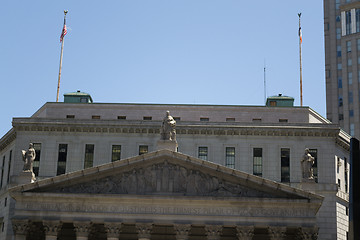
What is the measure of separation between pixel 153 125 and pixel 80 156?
9.00m

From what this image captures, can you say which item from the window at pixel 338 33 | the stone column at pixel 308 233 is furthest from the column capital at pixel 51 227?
the window at pixel 338 33

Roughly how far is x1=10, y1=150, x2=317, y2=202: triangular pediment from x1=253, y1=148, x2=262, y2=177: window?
17.2 meters

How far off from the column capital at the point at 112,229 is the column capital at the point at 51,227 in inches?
166

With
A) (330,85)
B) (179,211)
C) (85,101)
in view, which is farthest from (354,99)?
(179,211)

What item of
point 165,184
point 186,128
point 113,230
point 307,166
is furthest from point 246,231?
point 186,128

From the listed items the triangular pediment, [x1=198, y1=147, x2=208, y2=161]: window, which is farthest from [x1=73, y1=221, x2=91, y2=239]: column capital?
[x1=198, y1=147, x2=208, y2=161]: window

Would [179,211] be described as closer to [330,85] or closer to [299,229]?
[299,229]

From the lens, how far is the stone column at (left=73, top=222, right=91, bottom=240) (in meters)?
59.7

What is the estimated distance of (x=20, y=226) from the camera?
59594 millimetres

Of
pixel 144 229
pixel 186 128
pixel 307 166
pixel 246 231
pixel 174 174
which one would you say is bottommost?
pixel 144 229

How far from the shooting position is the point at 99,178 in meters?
61.3

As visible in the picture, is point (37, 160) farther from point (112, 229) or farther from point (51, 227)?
point (112, 229)

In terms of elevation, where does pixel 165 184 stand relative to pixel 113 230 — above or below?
above

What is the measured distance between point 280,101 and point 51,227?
3902 centimetres
